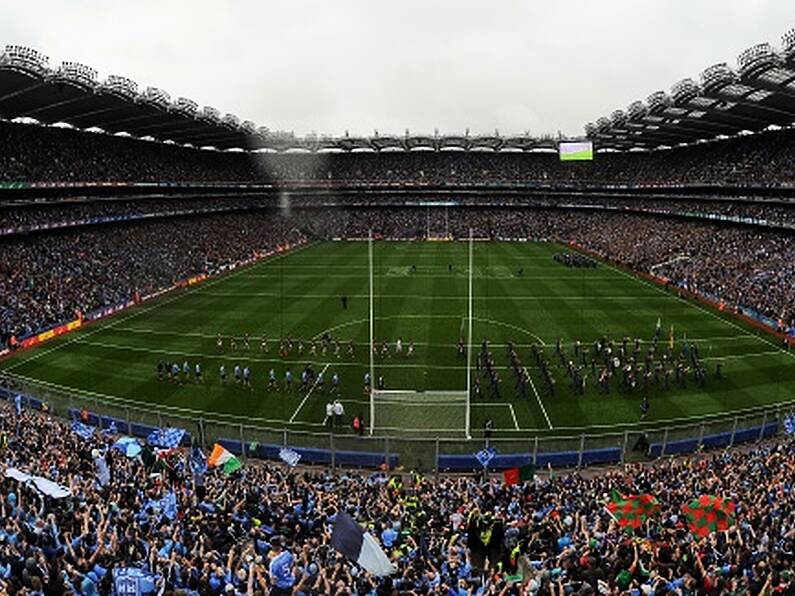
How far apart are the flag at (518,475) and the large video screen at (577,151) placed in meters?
70.6

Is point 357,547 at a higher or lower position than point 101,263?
lower

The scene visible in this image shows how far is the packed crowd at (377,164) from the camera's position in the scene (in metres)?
61.3

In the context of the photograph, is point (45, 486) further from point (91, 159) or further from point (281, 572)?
point (91, 159)

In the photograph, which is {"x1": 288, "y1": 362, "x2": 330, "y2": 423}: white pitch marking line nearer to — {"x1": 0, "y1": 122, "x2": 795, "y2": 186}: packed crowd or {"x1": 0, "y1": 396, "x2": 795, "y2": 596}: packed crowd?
{"x1": 0, "y1": 396, "x2": 795, "y2": 596}: packed crowd

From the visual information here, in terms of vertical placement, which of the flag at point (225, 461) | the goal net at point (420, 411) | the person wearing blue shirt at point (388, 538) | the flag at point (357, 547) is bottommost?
the goal net at point (420, 411)

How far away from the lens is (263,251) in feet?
264

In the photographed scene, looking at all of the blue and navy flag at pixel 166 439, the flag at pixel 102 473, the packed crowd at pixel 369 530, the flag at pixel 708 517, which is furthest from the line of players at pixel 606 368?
the flag at pixel 708 517

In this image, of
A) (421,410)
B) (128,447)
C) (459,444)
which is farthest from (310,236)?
(128,447)

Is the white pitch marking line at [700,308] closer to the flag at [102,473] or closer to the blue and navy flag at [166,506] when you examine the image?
the blue and navy flag at [166,506]

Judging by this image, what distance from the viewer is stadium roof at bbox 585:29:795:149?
148ft

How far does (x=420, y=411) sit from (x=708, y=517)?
17017 mm

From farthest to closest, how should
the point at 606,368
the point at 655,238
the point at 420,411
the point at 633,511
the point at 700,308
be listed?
the point at 655,238
the point at 700,308
the point at 606,368
the point at 420,411
the point at 633,511

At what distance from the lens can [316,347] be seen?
37.2m

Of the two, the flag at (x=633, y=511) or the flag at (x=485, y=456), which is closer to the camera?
the flag at (x=633, y=511)
